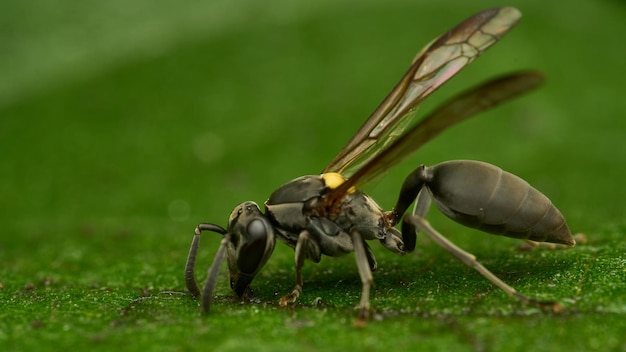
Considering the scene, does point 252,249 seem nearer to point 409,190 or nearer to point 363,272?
point 363,272

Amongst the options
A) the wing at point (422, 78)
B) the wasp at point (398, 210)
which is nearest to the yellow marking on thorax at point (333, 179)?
the wasp at point (398, 210)

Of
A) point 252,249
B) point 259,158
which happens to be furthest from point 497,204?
point 259,158

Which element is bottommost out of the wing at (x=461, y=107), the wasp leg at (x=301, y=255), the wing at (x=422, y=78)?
the wasp leg at (x=301, y=255)

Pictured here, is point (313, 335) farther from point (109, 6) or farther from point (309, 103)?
point (109, 6)

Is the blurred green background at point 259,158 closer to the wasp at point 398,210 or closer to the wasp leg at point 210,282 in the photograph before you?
the wasp leg at point 210,282

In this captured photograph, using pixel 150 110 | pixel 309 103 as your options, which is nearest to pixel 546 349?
pixel 309 103
